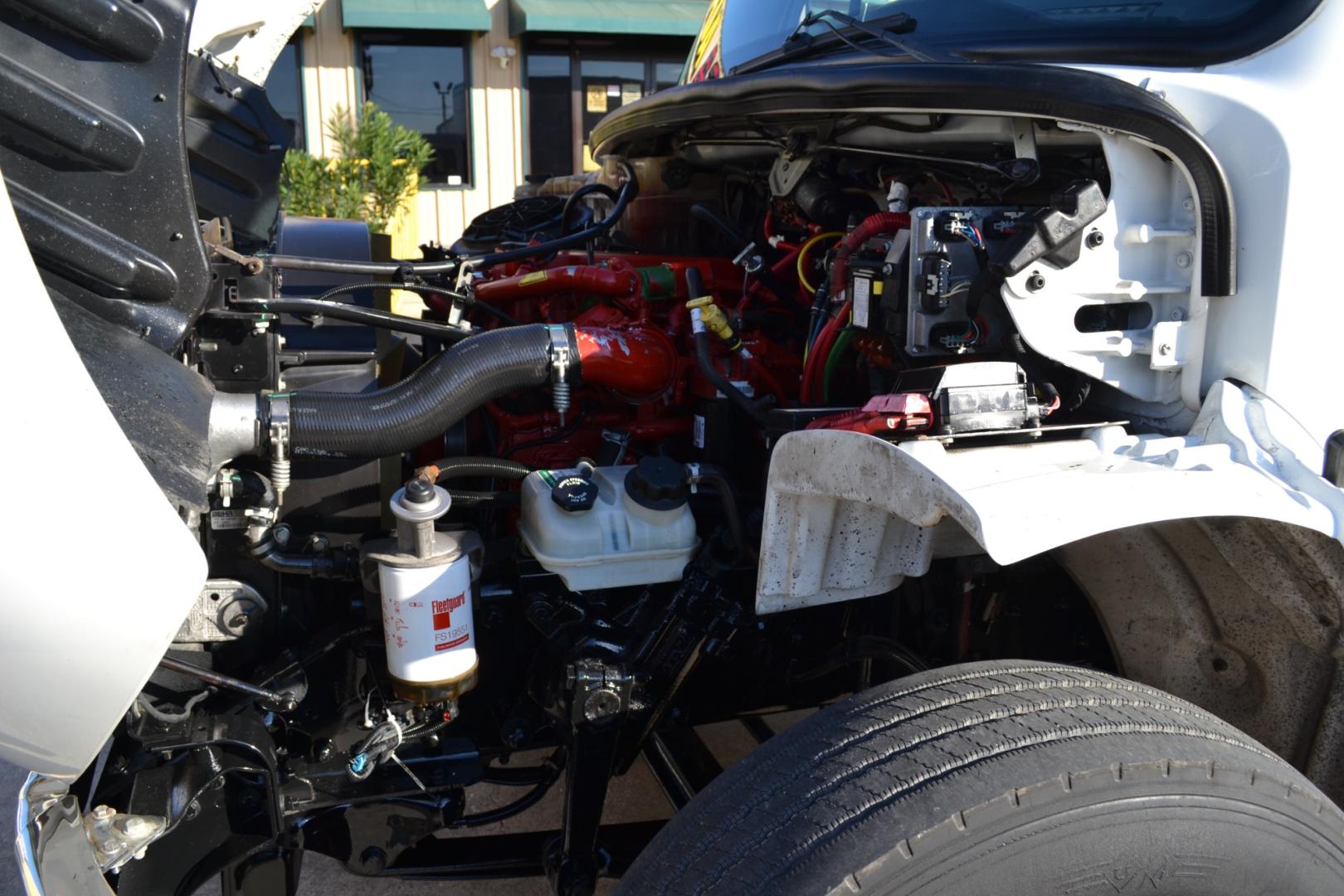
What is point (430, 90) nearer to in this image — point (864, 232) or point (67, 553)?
point (864, 232)

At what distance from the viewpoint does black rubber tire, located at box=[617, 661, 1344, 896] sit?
1384 mm

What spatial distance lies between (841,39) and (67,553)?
1842 mm

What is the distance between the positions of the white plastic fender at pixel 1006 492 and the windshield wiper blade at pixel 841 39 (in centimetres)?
83

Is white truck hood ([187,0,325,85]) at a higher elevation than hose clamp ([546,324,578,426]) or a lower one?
higher

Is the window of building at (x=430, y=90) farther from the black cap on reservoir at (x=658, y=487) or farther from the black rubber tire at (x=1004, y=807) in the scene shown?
the black rubber tire at (x=1004, y=807)

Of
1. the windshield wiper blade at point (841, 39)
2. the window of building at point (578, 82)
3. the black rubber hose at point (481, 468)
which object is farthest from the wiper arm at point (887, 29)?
the window of building at point (578, 82)

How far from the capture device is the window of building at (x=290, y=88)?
13.2 meters

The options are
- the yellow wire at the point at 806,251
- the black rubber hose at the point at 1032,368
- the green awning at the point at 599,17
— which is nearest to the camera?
the black rubber hose at the point at 1032,368

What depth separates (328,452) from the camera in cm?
199

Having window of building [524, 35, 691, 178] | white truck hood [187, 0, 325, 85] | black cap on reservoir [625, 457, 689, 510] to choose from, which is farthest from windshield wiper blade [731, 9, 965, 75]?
window of building [524, 35, 691, 178]

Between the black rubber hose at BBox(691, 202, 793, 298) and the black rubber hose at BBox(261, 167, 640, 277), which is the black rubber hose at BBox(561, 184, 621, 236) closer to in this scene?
the black rubber hose at BBox(261, 167, 640, 277)

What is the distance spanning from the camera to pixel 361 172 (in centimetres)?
1287

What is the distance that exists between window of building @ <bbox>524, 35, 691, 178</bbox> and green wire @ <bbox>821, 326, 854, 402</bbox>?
12.3 meters

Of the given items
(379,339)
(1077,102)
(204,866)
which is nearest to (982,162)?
(1077,102)
